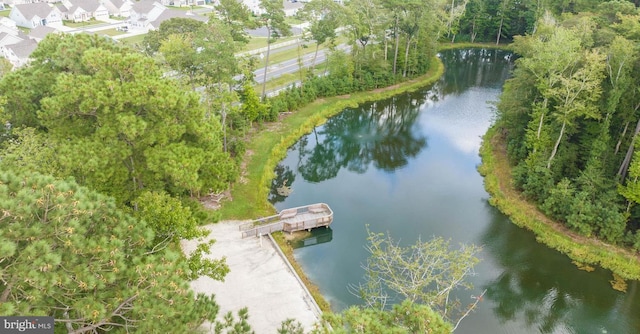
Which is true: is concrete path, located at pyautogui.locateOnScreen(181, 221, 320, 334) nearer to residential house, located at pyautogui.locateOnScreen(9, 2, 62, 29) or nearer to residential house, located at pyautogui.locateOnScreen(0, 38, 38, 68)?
residential house, located at pyautogui.locateOnScreen(0, 38, 38, 68)

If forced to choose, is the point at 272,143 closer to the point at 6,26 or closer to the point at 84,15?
the point at 6,26

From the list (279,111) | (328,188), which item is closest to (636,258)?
(328,188)

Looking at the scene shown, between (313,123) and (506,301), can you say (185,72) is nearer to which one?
(313,123)

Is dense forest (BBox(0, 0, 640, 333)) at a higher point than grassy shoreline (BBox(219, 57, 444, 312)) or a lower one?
higher

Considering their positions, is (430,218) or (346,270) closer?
(346,270)

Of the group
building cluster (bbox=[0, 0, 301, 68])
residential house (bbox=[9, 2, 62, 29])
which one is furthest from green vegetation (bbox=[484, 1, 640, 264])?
residential house (bbox=[9, 2, 62, 29])

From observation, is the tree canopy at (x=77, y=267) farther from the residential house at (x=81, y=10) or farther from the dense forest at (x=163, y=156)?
the residential house at (x=81, y=10)
